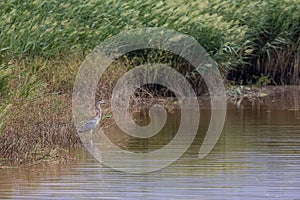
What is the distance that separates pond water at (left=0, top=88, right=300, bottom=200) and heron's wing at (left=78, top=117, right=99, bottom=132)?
442 mm

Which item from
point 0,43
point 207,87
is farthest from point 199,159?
point 207,87

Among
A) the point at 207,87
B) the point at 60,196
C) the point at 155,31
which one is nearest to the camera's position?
the point at 60,196

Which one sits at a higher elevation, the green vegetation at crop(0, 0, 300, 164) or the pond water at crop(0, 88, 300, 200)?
the green vegetation at crop(0, 0, 300, 164)

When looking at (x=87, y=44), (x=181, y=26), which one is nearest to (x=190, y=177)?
(x=87, y=44)

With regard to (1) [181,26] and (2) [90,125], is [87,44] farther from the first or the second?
(2) [90,125]

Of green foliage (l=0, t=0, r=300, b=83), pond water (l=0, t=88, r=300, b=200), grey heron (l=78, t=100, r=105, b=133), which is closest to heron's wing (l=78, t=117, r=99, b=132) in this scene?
grey heron (l=78, t=100, r=105, b=133)

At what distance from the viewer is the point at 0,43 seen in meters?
12.5

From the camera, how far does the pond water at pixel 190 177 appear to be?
8.12m

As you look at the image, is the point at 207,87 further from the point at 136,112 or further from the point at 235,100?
the point at 136,112

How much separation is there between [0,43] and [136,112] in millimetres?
2654

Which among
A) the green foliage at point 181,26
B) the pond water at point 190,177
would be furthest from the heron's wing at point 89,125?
the green foliage at point 181,26

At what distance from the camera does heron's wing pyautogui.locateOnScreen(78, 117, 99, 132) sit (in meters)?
11.0

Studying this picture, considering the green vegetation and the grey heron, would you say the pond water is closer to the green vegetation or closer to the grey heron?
the grey heron

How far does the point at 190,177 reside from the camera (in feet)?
29.3
